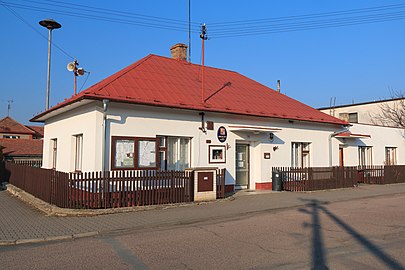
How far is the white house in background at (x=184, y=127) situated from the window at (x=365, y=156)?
2.79m

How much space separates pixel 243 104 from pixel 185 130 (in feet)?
12.8

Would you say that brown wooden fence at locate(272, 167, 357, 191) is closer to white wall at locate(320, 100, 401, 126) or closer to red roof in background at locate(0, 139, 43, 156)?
white wall at locate(320, 100, 401, 126)

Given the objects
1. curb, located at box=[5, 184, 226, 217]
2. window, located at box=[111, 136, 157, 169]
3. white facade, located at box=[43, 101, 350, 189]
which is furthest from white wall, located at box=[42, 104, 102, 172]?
curb, located at box=[5, 184, 226, 217]

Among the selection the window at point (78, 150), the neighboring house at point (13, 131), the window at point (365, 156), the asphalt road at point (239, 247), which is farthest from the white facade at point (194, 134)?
Result: the neighboring house at point (13, 131)

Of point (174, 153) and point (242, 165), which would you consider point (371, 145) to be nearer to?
point (242, 165)

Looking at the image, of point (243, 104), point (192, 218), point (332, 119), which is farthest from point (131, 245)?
point (332, 119)

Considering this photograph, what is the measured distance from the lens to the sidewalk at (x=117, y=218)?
310 inches

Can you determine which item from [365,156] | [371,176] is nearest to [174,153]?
[371,176]

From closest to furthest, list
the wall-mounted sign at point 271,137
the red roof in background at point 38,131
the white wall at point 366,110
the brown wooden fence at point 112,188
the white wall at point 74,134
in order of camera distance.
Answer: the brown wooden fence at point 112,188 < the white wall at point 74,134 < the wall-mounted sign at point 271,137 < the white wall at point 366,110 < the red roof in background at point 38,131

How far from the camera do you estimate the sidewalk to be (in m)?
7.87

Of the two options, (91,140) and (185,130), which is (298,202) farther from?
(91,140)

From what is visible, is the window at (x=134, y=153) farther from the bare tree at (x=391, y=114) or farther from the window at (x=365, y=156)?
the bare tree at (x=391, y=114)

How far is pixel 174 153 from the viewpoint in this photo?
44.9 ft

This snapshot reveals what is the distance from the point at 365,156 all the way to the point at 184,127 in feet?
47.2
